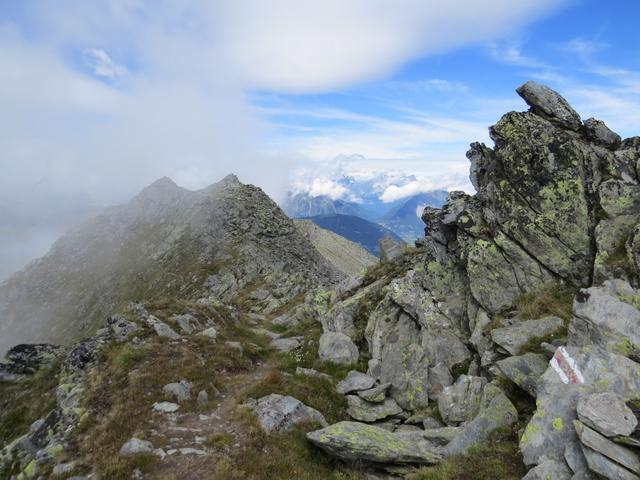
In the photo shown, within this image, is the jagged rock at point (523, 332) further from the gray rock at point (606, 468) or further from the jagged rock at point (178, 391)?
the jagged rock at point (178, 391)

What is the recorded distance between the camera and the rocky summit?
12547 millimetres

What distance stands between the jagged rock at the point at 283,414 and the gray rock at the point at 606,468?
10.8 m

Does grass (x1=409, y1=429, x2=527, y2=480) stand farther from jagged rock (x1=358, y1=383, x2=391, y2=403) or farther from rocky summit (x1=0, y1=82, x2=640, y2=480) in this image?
jagged rock (x1=358, y1=383, x2=391, y2=403)

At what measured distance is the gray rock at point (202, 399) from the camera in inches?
785

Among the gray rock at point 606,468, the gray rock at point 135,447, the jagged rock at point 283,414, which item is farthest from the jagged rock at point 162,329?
the gray rock at point 606,468

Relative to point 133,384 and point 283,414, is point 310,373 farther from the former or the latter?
point 133,384

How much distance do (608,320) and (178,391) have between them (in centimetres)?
1948

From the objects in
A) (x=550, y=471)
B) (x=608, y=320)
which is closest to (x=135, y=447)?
(x=550, y=471)

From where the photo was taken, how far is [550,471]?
34.0 feet

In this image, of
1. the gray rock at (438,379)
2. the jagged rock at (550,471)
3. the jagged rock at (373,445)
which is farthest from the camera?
the gray rock at (438,379)

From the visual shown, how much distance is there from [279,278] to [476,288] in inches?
2115

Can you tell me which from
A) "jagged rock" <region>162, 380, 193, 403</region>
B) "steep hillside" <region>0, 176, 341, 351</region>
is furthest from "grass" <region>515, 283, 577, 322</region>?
"steep hillside" <region>0, 176, 341, 351</region>

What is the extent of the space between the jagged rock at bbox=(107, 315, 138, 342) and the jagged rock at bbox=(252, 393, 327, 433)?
1278 centimetres

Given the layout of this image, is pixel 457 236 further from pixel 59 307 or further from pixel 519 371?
pixel 59 307
